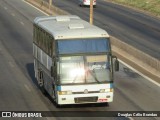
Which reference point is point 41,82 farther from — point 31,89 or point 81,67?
point 81,67

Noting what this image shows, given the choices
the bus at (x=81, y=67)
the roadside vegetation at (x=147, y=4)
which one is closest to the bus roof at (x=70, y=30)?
the bus at (x=81, y=67)

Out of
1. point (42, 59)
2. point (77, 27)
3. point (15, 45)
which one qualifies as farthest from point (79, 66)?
point (15, 45)

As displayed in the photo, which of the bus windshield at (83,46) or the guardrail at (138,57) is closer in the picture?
A: the bus windshield at (83,46)

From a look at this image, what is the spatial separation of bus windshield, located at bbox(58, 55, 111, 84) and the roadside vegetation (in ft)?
144

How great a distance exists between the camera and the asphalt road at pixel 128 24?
42.9 metres

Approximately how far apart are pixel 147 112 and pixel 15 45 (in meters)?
20.0

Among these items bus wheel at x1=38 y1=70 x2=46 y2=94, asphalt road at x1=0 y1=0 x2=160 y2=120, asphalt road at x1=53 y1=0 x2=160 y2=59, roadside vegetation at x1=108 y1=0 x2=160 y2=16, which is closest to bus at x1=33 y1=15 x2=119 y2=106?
asphalt road at x1=0 y1=0 x2=160 y2=120

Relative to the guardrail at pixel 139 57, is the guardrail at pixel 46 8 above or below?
below

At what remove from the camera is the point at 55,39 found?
68.8 feet

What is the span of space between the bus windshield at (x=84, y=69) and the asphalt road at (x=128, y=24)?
16271 millimetres

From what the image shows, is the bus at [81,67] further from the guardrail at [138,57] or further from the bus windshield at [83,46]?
the guardrail at [138,57]

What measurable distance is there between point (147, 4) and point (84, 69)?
2023 inches

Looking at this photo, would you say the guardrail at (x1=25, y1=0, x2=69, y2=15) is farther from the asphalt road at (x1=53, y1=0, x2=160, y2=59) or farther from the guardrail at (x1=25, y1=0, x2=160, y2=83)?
the guardrail at (x1=25, y1=0, x2=160, y2=83)

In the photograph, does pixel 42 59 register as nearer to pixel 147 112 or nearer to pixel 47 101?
pixel 47 101
